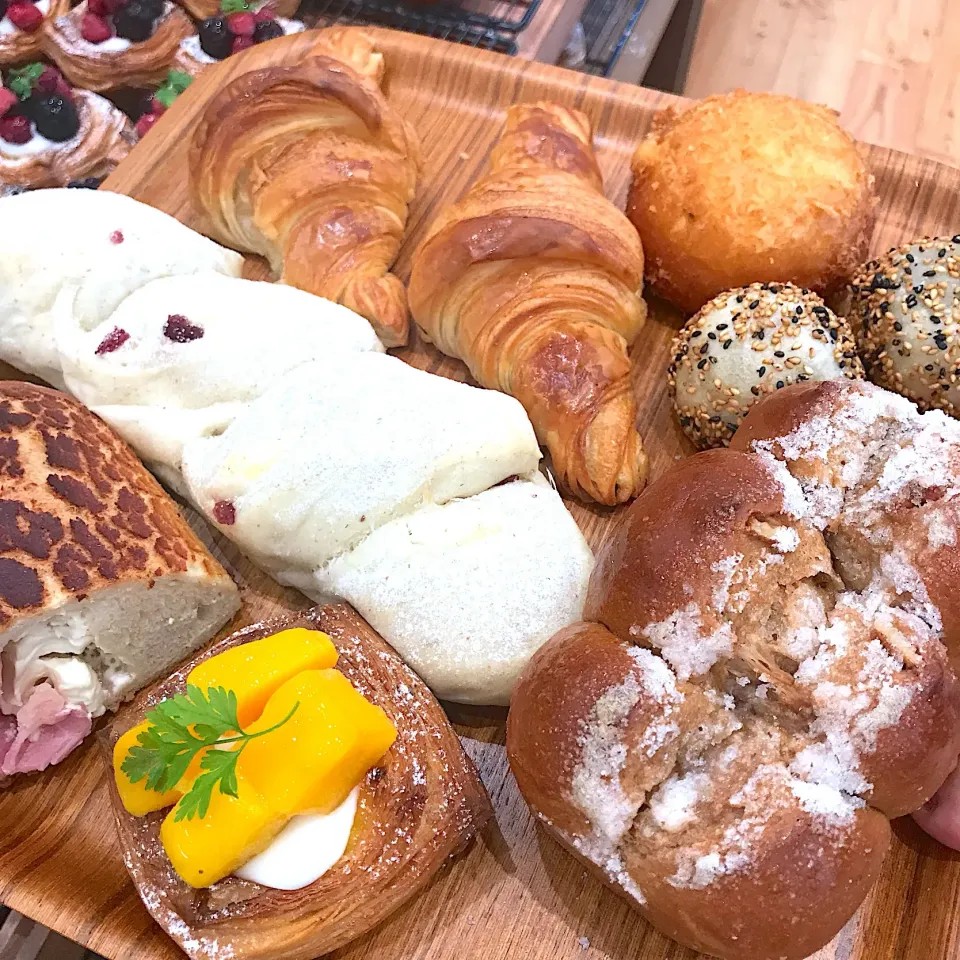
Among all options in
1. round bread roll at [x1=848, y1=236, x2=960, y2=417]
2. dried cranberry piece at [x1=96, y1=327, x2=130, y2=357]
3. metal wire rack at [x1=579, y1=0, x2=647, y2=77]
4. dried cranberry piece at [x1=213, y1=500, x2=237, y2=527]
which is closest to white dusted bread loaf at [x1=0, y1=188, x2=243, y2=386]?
dried cranberry piece at [x1=96, y1=327, x2=130, y2=357]

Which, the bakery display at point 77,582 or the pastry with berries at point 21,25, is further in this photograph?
the pastry with berries at point 21,25

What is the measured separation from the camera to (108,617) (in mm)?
1652

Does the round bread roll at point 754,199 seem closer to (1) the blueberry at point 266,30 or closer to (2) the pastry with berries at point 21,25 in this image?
(1) the blueberry at point 266,30

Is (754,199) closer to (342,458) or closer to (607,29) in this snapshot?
(342,458)

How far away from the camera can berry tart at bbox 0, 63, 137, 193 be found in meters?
3.08

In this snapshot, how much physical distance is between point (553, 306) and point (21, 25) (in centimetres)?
272

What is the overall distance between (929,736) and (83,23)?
3.63 metres

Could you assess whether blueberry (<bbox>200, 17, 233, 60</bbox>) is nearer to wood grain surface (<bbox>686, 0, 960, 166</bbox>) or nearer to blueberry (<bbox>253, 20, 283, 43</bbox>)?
blueberry (<bbox>253, 20, 283, 43</bbox>)

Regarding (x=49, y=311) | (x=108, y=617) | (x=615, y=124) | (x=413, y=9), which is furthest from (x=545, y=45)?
(x=108, y=617)

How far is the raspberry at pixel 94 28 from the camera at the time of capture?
10.6ft

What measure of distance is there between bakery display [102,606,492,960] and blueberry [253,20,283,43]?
2468 millimetres

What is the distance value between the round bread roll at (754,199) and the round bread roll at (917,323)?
0.16 m

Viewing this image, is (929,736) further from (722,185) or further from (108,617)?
(108,617)

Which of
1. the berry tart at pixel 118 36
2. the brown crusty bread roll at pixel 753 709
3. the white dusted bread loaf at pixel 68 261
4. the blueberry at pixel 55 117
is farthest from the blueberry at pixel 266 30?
the brown crusty bread roll at pixel 753 709
